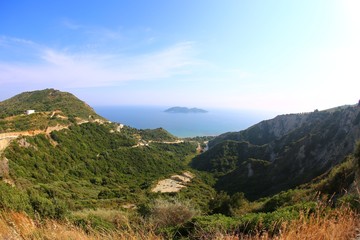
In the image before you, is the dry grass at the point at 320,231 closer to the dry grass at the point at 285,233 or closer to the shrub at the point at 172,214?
the dry grass at the point at 285,233

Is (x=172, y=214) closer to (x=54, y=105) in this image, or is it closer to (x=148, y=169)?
(x=148, y=169)

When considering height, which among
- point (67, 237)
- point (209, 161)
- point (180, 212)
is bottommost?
point (209, 161)

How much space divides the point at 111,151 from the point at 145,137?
31075 millimetres

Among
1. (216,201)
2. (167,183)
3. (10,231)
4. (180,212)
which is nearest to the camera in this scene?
(10,231)

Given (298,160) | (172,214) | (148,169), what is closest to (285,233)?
(172,214)

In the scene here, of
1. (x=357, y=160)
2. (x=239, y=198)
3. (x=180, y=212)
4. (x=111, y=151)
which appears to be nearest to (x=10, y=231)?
(x=180, y=212)

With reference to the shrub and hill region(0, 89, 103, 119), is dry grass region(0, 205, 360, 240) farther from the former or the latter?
hill region(0, 89, 103, 119)

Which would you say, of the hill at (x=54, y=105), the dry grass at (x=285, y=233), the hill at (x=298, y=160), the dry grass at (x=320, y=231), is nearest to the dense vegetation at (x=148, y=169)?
the hill at (x=298, y=160)

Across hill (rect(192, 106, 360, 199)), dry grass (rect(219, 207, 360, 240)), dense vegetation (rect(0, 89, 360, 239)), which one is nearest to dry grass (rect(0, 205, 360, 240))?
dry grass (rect(219, 207, 360, 240))

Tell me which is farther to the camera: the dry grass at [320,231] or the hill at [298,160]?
the hill at [298,160]

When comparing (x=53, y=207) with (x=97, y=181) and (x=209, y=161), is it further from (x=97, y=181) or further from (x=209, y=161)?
(x=209, y=161)

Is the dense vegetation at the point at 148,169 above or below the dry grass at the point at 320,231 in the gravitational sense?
below

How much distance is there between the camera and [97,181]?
45219mm

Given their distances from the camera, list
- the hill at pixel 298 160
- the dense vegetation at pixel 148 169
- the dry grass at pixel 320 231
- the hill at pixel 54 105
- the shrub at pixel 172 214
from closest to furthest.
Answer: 1. the dry grass at pixel 320 231
2. the shrub at pixel 172 214
3. the dense vegetation at pixel 148 169
4. the hill at pixel 298 160
5. the hill at pixel 54 105
